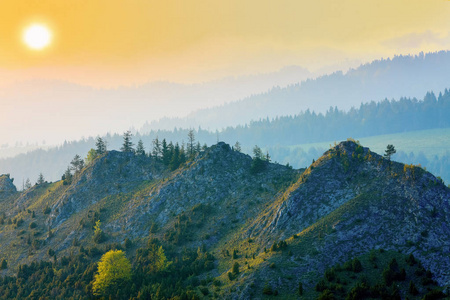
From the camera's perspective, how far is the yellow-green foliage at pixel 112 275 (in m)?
70.2

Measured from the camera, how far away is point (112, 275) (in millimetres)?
70625

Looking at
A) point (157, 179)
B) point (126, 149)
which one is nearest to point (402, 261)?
point (157, 179)

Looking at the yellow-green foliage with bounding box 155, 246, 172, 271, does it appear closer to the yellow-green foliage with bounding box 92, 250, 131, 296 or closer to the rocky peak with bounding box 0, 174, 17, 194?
the yellow-green foliage with bounding box 92, 250, 131, 296

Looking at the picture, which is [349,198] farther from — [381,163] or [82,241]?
[82,241]

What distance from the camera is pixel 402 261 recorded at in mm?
55688

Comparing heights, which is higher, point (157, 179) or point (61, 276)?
point (157, 179)

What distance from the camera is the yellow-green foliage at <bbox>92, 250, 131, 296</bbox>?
230 ft

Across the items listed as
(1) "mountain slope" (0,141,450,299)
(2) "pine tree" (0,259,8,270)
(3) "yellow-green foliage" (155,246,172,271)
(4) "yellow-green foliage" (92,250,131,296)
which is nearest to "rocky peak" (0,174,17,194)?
(1) "mountain slope" (0,141,450,299)

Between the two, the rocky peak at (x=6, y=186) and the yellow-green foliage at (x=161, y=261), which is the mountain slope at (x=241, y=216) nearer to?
the yellow-green foliage at (x=161, y=261)

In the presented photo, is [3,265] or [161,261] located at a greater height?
[161,261]

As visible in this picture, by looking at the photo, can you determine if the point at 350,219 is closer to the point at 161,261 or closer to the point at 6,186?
the point at 161,261

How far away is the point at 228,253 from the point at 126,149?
76.5 metres

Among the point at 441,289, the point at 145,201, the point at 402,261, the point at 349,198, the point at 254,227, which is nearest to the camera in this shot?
the point at 441,289

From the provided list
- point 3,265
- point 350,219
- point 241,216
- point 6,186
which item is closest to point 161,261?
point 241,216
